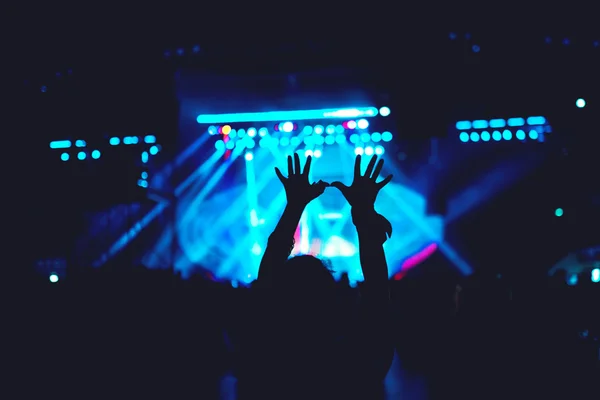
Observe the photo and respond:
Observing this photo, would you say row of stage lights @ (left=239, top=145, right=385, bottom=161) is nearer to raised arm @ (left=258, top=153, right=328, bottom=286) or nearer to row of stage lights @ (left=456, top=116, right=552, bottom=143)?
row of stage lights @ (left=456, top=116, right=552, bottom=143)

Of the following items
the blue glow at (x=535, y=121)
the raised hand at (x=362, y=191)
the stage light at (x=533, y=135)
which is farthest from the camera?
the stage light at (x=533, y=135)

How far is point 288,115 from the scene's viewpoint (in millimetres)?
6648

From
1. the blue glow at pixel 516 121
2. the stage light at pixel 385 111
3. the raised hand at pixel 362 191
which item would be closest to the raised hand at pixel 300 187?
the raised hand at pixel 362 191

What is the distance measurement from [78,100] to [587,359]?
608cm

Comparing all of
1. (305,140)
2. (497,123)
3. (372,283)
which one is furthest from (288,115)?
(372,283)

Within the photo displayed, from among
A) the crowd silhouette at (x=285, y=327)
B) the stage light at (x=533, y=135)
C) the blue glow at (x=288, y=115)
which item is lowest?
the crowd silhouette at (x=285, y=327)

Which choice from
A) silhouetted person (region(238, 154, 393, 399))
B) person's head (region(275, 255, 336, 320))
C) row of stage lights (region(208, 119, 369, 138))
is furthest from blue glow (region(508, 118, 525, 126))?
person's head (region(275, 255, 336, 320))

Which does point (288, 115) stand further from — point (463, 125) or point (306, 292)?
point (306, 292)

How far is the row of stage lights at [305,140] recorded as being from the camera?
6.52 metres

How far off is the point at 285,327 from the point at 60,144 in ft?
21.7

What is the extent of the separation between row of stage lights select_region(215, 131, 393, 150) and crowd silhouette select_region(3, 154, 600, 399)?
3.07m

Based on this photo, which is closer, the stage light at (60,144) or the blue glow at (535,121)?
the blue glow at (535,121)

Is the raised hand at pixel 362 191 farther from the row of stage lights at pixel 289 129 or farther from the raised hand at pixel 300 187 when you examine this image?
the row of stage lights at pixel 289 129

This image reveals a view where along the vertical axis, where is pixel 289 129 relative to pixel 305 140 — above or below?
above
